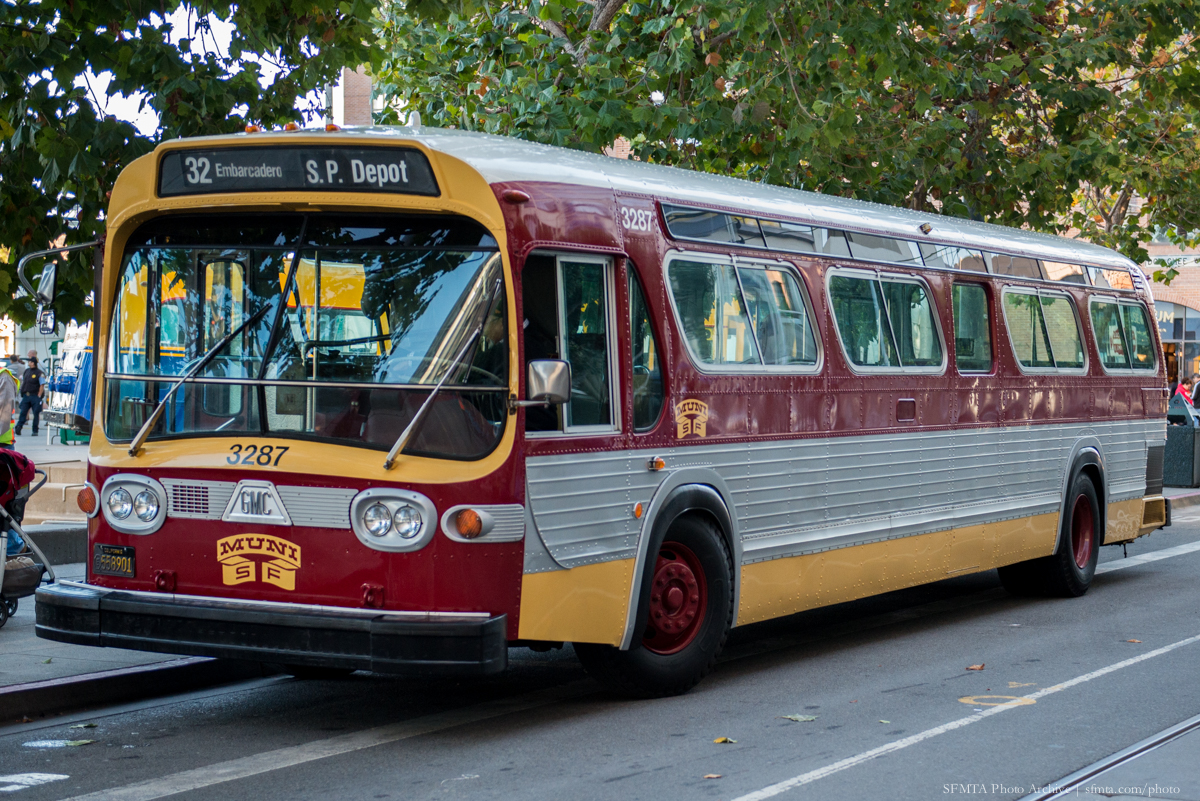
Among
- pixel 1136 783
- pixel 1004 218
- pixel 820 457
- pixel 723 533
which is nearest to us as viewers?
pixel 1136 783

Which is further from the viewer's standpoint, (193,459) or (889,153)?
(889,153)

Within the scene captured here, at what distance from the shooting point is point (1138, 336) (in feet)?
46.4

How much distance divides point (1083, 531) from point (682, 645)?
615 cm

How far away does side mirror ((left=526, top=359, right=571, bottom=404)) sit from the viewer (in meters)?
6.66

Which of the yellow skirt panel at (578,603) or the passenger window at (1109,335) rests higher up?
the passenger window at (1109,335)

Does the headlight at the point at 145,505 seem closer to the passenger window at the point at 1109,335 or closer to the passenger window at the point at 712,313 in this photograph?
the passenger window at the point at 712,313

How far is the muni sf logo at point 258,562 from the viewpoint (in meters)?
6.85

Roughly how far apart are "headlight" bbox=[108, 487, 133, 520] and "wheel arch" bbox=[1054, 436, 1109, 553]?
7922 mm

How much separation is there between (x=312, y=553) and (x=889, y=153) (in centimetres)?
1231

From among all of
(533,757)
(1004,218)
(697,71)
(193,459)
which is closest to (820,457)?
(533,757)

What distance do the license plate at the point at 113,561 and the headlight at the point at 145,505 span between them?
18cm

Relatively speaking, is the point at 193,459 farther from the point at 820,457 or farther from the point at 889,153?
the point at 889,153

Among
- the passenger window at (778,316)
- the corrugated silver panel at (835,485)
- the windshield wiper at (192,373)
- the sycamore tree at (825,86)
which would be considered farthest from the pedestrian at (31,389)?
the windshield wiper at (192,373)

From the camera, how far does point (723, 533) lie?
8383mm
